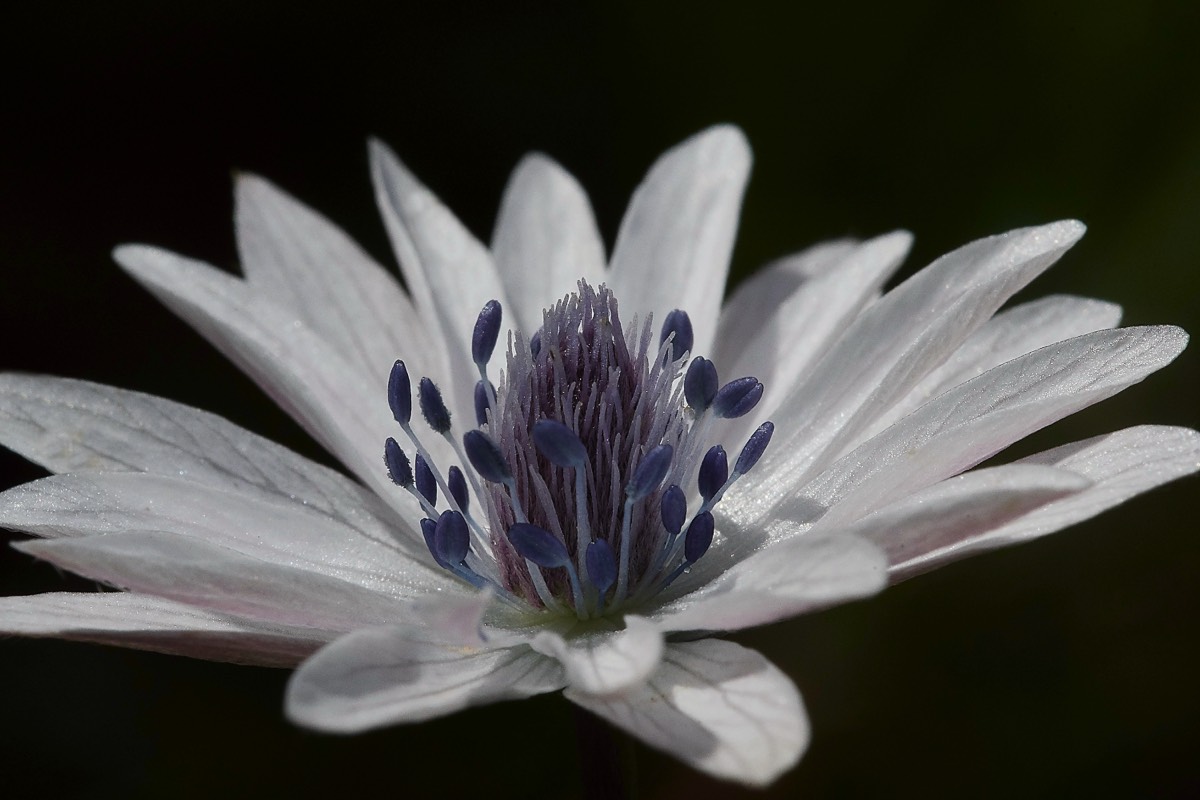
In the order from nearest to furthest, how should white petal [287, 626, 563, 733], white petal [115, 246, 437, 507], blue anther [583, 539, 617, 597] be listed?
white petal [287, 626, 563, 733] < blue anther [583, 539, 617, 597] < white petal [115, 246, 437, 507]

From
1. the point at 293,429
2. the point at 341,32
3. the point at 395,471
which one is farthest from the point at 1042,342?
the point at 341,32

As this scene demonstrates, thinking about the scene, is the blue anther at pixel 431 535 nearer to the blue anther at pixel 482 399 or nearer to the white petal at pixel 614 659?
the blue anther at pixel 482 399

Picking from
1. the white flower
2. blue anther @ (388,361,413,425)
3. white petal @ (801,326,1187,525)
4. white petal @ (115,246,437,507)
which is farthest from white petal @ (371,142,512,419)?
white petal @ (801,326,1187,525)

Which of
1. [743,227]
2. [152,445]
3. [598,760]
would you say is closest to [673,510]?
[598,760]

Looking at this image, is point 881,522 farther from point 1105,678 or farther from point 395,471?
point 1105,678

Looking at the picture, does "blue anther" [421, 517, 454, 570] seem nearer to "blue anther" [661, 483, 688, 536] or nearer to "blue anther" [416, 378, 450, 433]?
"blue anther" [416, 378, 450, 433]

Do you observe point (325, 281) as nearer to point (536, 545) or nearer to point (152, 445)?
point (152, 445)
